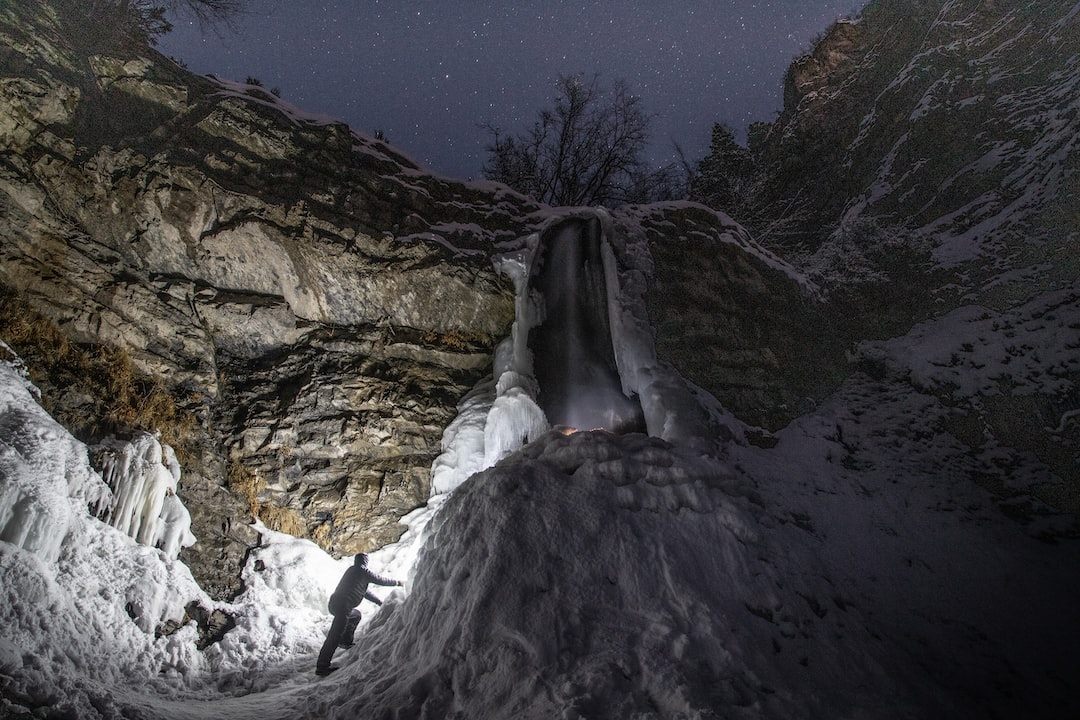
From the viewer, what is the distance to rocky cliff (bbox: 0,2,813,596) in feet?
22.5

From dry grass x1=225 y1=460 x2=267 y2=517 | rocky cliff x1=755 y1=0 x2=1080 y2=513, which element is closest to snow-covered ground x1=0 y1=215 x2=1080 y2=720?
dry grass x1=225 y1=460 x2=267 y2=517

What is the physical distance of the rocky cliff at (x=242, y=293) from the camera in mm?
6867

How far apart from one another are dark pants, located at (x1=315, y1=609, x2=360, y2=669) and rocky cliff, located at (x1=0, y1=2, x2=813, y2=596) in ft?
5.53

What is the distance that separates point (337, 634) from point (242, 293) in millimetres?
5654

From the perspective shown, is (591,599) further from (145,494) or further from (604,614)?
(145,494)

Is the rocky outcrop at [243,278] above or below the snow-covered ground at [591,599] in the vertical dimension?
above

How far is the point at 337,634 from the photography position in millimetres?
5598

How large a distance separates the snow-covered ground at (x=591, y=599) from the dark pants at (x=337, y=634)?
0.73 feet

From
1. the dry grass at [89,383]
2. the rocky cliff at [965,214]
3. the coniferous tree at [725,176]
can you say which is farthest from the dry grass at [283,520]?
the coniferous tree at [725,176]

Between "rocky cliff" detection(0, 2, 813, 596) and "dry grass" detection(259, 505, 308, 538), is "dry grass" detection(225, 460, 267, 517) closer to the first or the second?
"rocky cliff" detection(0, 2, 813, 596)

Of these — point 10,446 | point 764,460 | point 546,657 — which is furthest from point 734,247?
point 10,446

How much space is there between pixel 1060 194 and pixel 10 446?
16402 mm

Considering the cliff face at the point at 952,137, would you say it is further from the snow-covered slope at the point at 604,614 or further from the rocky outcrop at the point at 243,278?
the rocky outcrop at the point at 243,278

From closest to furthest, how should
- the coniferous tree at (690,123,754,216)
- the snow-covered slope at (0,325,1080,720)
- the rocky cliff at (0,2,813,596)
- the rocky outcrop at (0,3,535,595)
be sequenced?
the snow-covered slope at (0,325,1080,720), the rocky cliff at (0,2,813,596), the rocky outcrop at (0,3,535,595), the coniferous tree at (690,123,754,216)
